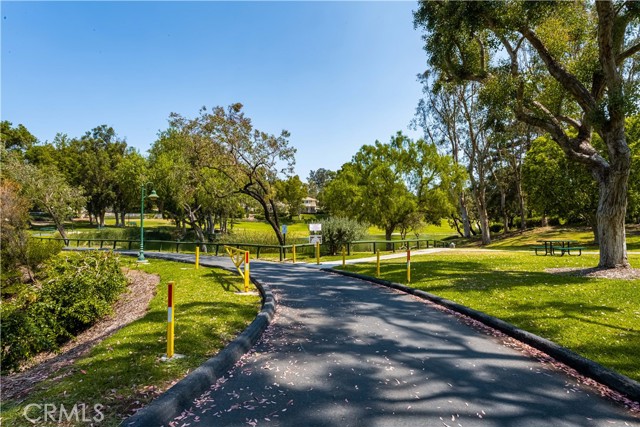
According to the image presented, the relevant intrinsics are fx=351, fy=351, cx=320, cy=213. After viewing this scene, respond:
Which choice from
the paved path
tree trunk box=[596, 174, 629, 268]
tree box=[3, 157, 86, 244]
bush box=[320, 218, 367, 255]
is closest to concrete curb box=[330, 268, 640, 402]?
the paved path

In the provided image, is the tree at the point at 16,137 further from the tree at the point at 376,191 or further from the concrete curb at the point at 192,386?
the concrete curb at the point at 192,386

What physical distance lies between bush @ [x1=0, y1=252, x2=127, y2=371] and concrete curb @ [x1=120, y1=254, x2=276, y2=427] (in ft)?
14.8

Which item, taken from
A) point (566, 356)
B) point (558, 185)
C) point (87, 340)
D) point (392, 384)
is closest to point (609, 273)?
point (566, 356)

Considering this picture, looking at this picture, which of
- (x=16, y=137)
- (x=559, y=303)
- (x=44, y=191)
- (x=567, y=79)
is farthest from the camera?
(x=16, y=137)

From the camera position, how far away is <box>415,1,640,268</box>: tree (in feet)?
34.4

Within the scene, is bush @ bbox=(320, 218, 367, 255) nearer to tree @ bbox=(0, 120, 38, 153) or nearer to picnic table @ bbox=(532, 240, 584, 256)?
picnic table @ bbox=(532, 240, 584, 256)

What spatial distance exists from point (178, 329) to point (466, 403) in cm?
470

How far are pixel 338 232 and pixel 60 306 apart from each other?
1597cm

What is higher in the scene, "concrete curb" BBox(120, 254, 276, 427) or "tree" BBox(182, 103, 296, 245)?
"tree" BBox(182, 103, 296, 245)

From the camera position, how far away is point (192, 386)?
12.7 ft

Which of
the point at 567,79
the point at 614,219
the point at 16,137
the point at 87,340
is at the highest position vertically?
the point at 16,137

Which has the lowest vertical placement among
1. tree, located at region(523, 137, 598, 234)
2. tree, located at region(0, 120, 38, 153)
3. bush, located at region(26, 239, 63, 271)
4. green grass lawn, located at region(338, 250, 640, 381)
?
green grass lawn, located at region(338, 250, 640, 381)

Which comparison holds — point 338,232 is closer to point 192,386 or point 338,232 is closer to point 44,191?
point 192,386

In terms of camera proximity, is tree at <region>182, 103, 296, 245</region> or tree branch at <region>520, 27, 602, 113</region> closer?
tree branch at <region>520, 27, 602, 113</region>
